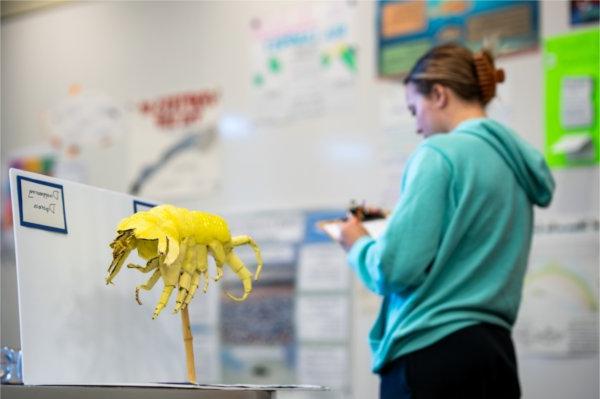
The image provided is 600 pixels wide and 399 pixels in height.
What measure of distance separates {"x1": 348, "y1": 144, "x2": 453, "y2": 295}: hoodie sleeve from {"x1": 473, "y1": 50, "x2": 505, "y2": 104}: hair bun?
23 cm

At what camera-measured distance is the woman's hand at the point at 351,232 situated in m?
1.75

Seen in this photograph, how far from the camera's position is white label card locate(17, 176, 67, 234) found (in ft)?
3.65

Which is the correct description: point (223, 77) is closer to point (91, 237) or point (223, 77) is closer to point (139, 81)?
point (139, 81)

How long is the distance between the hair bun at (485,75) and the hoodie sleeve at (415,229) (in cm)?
23

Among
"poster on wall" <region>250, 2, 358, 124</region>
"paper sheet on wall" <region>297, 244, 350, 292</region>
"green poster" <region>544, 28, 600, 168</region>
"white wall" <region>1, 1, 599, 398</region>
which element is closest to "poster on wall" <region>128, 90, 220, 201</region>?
"white wall" <region>1, 1, 599, 398</region>

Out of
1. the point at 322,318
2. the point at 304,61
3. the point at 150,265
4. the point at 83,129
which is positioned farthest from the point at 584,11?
the point at 83,129

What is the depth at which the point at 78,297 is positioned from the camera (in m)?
1.18

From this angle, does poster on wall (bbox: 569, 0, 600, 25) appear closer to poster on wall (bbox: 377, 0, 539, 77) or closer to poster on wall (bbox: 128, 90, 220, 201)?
poster on wall (bbox: 377, 0, 539, 77)

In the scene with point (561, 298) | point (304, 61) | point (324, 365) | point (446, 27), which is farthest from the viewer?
point (304, 61)

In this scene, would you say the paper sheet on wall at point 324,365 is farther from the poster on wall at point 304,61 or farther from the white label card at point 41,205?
the white label card at point 41,205

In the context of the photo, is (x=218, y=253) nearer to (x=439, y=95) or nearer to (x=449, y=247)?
(x=449, y=247)

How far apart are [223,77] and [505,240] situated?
1.56 m

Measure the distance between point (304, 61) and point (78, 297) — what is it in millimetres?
1776

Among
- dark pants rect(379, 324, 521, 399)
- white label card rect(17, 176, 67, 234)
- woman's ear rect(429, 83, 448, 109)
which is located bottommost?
dark pants rect(379, 324, 521, 399)
